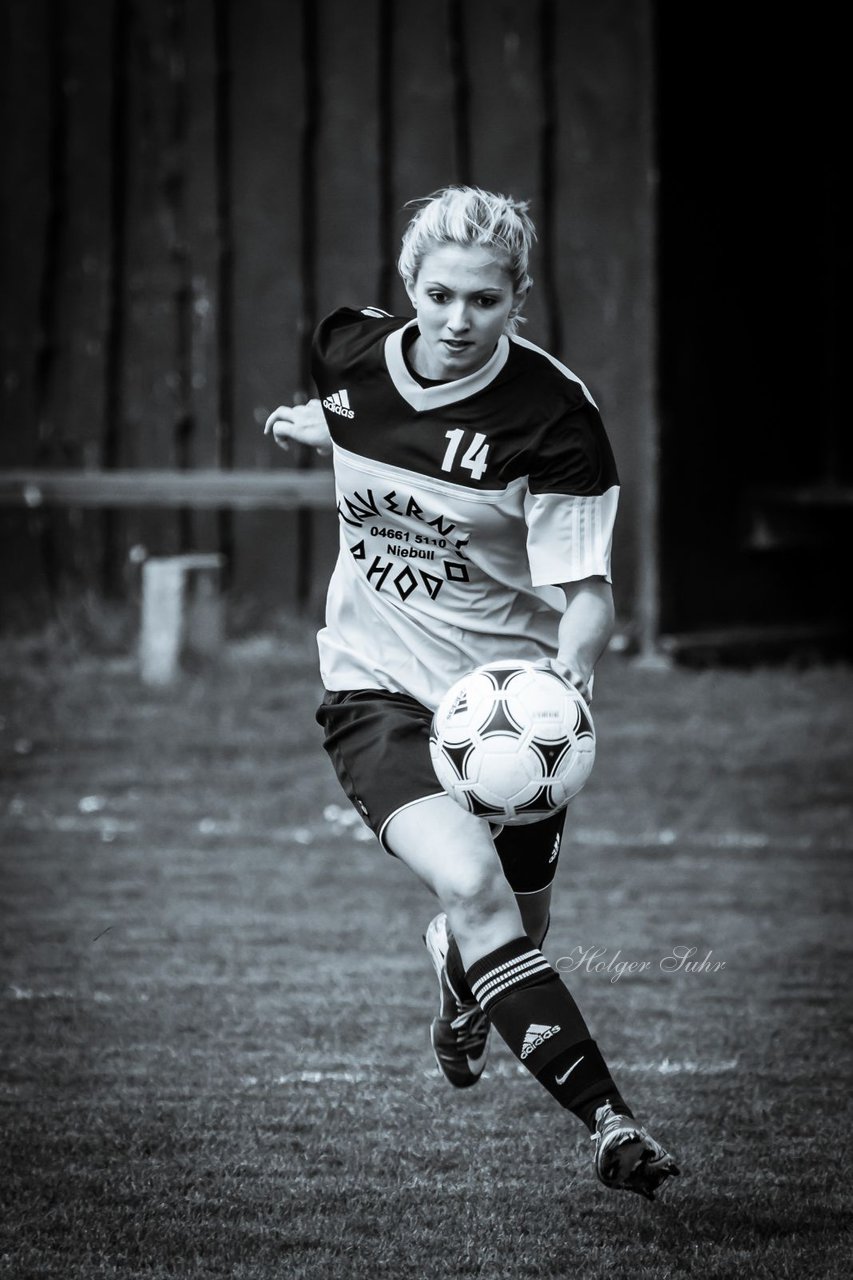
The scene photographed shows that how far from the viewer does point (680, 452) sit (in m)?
10.6

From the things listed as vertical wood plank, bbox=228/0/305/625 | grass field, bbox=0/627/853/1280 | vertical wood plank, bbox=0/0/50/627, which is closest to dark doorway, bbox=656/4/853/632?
grass field, bbox=0/627/853/1280

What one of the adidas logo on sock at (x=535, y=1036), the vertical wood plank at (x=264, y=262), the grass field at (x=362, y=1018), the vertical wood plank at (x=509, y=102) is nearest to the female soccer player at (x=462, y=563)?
the adidas logo on sock at (x=535, y=1036)

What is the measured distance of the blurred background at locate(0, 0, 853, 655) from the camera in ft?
34.9

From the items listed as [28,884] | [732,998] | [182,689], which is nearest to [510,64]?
[182,689]

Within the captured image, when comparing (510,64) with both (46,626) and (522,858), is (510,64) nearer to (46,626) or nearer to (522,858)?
(46,626)

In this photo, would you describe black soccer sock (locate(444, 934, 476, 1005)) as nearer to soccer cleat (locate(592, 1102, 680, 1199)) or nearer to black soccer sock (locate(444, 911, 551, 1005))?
black soccer sock (locate(444, 911, 551, 1005))

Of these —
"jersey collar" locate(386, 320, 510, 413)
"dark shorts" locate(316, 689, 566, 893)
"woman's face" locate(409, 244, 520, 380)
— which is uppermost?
"woman's face" locate(409, 244, 520, 380)

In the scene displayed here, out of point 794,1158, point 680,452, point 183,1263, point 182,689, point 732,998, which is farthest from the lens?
point 680,452

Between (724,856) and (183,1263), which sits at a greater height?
(183,1263)

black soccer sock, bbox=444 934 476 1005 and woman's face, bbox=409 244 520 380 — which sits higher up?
woman's face, bbox=409 244 520 380

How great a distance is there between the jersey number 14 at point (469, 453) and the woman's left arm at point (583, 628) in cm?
32

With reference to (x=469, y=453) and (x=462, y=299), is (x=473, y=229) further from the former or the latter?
(x=469, y=453)

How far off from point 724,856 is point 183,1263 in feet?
13.8

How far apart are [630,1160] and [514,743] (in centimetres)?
83
